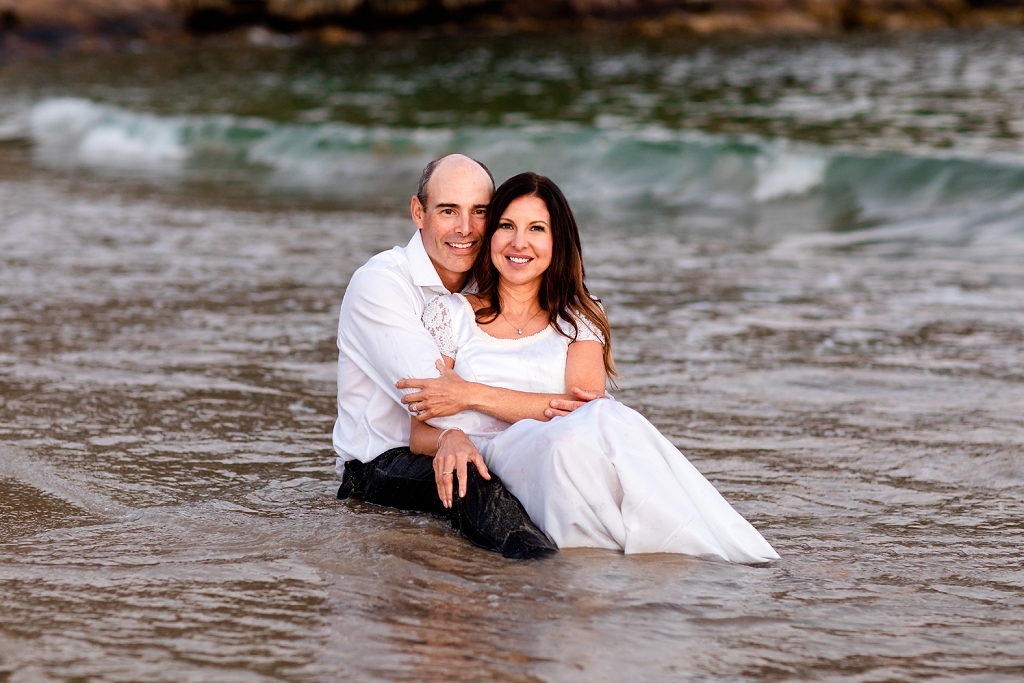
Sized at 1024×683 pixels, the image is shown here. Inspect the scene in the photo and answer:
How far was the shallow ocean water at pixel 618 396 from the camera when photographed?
10.7ft

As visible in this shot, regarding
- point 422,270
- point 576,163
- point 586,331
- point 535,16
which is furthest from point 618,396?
point 535,16

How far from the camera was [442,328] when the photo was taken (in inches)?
166

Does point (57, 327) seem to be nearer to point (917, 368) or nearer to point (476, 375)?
point (476, 375)

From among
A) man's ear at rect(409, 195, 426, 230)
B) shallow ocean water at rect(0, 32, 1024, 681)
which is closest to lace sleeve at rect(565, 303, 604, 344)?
man's ear at rect(409, 195, 426, 230)

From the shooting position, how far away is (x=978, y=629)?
3.38 meters

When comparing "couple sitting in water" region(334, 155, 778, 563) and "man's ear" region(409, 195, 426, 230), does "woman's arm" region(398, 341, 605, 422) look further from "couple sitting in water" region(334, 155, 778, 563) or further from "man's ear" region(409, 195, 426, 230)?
"man's ear" region(409, 195, 426, 230)

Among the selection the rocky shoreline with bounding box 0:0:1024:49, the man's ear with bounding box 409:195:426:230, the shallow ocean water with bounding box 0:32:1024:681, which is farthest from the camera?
the rocky shoreline with bounding box 0:0:1024:49

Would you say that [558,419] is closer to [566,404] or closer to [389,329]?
[566,404]

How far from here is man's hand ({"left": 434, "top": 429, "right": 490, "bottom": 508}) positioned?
3.88m

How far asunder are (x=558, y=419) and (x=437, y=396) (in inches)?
17.8

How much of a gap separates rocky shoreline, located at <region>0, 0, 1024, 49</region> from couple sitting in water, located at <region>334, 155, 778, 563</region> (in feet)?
177

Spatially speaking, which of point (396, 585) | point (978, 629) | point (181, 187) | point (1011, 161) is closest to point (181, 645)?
point (396, 585)

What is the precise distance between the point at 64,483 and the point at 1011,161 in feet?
36.6

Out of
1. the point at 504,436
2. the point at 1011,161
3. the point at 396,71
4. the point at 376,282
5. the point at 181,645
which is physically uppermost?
the point at 396,71
